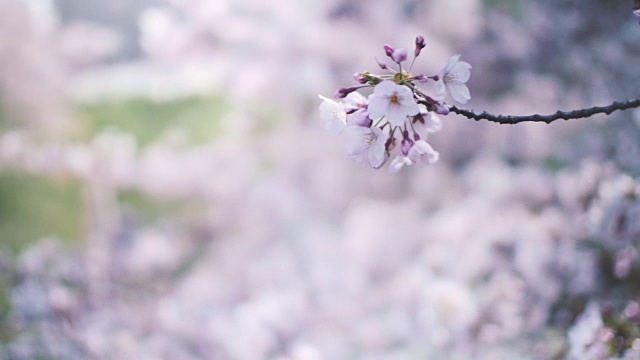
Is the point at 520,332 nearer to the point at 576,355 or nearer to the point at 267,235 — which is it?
the point at 576,355

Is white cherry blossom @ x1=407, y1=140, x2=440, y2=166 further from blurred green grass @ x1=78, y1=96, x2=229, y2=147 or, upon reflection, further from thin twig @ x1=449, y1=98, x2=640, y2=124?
blurred green grass @ x1=78, y1=96, x2=229, y2=147

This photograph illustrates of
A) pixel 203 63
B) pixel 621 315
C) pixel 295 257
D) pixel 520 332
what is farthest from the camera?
pixel 203 63

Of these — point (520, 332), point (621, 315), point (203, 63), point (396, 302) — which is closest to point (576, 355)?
point (621, 315)

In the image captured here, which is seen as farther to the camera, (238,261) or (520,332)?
(238,261)

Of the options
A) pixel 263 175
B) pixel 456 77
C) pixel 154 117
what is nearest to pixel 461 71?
pixel 456 77

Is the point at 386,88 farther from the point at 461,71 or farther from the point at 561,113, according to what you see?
the point at 561,113

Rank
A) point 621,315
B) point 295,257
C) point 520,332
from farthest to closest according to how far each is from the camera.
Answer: point 295,257
point 520,332
point 621,315

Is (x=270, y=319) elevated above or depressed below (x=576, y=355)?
above
